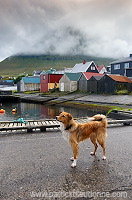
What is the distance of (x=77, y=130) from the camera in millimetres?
5617

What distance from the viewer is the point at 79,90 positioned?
50.3 m

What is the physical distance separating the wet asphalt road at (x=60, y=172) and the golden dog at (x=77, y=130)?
574 mm

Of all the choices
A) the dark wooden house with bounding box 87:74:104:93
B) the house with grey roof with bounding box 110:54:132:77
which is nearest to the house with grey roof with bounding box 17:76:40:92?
the dark wooden house with bounding box 87:74:104:93

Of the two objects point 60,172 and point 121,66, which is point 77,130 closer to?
point 60,172

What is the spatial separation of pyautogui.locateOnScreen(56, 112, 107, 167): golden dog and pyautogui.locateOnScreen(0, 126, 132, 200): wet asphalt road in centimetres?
57

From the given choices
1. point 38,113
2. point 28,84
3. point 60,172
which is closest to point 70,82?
point 38,113

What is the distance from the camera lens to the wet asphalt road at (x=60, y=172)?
158 inches

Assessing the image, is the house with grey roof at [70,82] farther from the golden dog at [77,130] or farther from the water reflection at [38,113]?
the golden dog at [77,130]

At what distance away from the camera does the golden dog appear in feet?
17.4

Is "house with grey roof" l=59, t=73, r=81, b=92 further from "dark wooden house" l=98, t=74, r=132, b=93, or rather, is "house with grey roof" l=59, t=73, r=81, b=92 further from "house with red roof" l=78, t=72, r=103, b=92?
"dark wooden house" l=98, t=74, r=132, b=93

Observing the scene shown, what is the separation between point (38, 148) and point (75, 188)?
3.48 m

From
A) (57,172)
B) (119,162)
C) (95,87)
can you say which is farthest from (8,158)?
(95,87)

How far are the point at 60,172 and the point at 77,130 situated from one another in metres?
1.55

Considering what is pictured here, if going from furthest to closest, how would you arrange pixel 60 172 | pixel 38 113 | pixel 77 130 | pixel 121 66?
1. pixel 121 66
2. pixel 38 113
3. pixel 77 130
4. pixel 60 172
